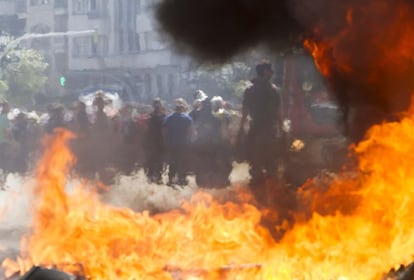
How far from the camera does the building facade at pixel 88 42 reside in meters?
8.94

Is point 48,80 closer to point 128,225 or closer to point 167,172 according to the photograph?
point 167,172

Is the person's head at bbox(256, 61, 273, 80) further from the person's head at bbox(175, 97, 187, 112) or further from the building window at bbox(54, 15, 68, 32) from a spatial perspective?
the building window at bbox(54, 15, 68, 32)

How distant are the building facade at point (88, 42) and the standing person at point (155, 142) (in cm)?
45

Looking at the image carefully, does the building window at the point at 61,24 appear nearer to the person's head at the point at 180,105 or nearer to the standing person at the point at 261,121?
the person's head at the point at 180,105

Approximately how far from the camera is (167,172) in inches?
342

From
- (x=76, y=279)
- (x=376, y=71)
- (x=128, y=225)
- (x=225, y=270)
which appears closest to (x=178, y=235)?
(x=128, y=225)

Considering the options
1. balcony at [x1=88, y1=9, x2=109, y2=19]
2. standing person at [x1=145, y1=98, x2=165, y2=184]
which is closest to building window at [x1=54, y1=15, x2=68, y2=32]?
balcony at [x1=88, y1=9, x2=109, y2=19]

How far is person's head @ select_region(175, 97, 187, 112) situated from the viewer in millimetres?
8812

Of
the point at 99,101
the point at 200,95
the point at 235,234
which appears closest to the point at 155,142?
the point at 200,95

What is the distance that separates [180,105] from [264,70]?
143cm

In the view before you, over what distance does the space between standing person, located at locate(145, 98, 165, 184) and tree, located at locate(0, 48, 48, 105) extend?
1.88 m

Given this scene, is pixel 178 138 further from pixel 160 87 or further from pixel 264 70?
pixel 264 70

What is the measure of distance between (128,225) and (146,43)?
9.92 ft

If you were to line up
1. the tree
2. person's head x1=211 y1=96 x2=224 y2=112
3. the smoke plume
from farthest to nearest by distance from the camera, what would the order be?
the tree → person's head x1=211 y1=96 x2=224 y2=112 → the smoke plume
